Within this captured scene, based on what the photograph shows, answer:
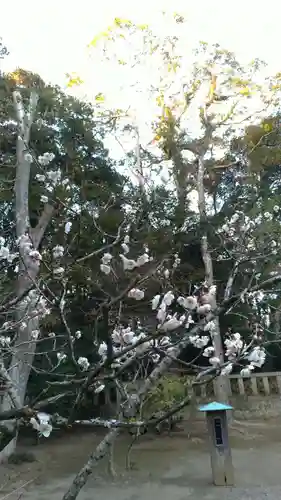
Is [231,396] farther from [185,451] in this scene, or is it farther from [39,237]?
[39,237]

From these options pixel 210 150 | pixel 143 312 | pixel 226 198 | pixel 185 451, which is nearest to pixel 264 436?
pixel 185 451

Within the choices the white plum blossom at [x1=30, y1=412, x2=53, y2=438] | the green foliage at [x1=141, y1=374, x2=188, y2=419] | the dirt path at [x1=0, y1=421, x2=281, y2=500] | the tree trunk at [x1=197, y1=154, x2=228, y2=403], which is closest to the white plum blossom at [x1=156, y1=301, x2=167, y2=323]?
the white plum blossom at [x1=30, y1=412, x2=53, y2=438]

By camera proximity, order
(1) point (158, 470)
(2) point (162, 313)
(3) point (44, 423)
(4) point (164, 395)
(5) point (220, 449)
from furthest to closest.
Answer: (4) point (164, 395)
(1) point (158, 470)
(5) point (220, 449)
(2) point (162, 313)
(3) point (44, 423)

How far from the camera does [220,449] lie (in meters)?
4.39

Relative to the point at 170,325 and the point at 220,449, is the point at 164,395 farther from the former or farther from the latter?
the point at 170,325

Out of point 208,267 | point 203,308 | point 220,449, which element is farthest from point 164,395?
point 203,308

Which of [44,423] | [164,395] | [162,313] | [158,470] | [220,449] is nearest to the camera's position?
[44,423]

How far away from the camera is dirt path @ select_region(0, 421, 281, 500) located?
13.9 ft

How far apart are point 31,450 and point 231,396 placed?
3938 mm

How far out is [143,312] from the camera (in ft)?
22.8

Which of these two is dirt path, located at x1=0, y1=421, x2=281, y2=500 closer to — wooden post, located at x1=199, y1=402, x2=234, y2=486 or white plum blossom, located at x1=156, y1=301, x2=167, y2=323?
wooden post, located at x1=199, y1=402, x2=234, y2=486

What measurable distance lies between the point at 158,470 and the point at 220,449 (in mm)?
1091

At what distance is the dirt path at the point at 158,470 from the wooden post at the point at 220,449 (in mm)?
118

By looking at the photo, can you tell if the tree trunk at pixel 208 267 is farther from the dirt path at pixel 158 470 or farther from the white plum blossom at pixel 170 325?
the white plum blossom at pixel 170 325
